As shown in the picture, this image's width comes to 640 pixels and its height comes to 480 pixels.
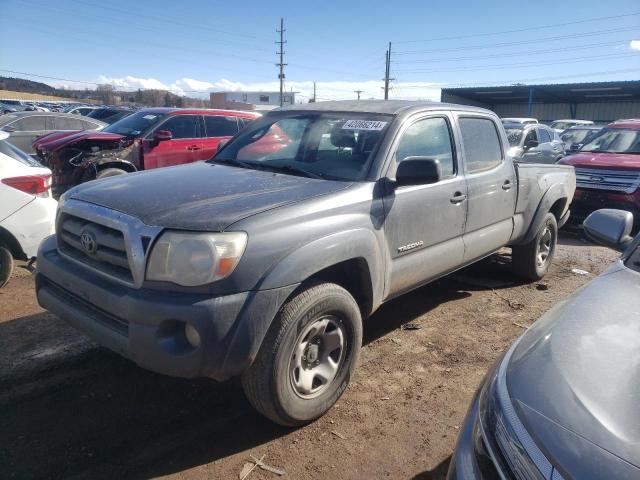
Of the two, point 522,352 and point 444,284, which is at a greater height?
point 522,352

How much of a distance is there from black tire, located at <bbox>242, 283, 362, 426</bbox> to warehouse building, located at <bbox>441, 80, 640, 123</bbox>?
138ft

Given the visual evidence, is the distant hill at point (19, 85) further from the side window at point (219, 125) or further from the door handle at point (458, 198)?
the door handle at point (458, 198)

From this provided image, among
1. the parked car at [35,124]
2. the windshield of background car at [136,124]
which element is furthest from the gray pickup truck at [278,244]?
the parked car at [35,124]

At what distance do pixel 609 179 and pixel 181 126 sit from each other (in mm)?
7555

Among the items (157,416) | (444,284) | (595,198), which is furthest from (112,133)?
(595,198)

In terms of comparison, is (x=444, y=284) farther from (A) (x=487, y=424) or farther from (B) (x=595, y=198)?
(B) (x=595, y=198)

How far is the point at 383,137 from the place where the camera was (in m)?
3.56

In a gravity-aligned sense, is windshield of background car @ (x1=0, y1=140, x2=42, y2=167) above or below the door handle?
above

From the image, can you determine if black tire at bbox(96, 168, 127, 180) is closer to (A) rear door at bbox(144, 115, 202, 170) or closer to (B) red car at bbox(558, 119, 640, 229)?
(A) rear door at bbox(144, 115, 202, 170)

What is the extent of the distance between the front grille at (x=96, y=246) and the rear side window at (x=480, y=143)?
294cm

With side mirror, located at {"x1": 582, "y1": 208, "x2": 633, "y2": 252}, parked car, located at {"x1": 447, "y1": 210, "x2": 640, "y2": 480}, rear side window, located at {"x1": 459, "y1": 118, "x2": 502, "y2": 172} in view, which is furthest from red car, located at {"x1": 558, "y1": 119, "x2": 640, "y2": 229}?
parked car, located at {"x1": 447, "y1": 210, "x2": 640, "y2": 480}

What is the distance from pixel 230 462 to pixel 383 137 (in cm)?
232

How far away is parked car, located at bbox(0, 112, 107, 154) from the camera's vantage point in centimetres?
1155

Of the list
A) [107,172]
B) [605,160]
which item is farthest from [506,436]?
[605,160]
